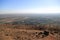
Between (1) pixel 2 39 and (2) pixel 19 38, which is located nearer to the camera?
(1) pixel 2 39

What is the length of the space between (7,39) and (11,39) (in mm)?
311

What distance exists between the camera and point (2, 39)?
7.28 meters

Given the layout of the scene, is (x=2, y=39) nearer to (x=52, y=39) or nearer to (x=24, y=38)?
(x=24, y=38)

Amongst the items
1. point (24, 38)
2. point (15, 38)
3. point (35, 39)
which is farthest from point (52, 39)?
point (15, 38)

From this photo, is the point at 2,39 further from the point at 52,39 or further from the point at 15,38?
the point at 52,39

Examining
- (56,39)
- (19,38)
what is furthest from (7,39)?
(56,39)

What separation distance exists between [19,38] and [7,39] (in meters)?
1.00

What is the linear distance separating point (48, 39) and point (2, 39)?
11.7ft

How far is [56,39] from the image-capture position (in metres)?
7.46

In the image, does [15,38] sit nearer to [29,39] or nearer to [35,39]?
[29,39]

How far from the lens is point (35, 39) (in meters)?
7.79

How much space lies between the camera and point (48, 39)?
7465 mm

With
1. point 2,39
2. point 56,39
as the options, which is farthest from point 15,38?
point 56,39

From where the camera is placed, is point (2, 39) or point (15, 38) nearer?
point (2, 39)
